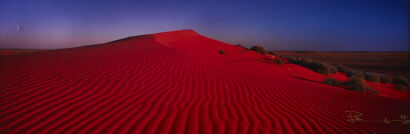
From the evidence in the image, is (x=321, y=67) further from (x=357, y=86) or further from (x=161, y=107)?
(x=161, y=107)

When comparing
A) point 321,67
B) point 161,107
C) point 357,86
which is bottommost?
point 357,86

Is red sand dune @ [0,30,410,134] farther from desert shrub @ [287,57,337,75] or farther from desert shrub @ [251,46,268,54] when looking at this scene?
desert shrub @ [251,46,268,54]

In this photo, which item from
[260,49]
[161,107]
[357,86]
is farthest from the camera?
[260,49]

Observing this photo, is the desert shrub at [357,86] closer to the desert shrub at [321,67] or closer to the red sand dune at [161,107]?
the red sand dune at [161,107]

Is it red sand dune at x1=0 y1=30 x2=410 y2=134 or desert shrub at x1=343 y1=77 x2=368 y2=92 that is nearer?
red sand dune at x1=0 y1=30 x2=410 y2=134

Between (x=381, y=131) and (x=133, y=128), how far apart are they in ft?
12.1

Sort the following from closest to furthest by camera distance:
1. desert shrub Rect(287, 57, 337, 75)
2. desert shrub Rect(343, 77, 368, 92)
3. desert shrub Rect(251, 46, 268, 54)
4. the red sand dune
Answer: the red sand dune → desert shrub Rect(343, 77, 368, 92) → desert shrub Rect(287, 57, 337, 75) → desert shrub Rect(251, 46, 268, 54)

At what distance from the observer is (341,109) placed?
12.6 feet

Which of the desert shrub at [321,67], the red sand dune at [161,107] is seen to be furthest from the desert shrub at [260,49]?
the red sand dune at [161,107]

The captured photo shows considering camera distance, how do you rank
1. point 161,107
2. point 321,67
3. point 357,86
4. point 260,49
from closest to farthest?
point 161,107, point 357,86, point 321,67, point 260,49

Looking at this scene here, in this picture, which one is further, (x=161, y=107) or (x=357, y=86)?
(x=357, y=86)

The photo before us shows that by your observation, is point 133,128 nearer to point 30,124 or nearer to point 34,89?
point 30,124

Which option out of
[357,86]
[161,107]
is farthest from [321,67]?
[161,107]

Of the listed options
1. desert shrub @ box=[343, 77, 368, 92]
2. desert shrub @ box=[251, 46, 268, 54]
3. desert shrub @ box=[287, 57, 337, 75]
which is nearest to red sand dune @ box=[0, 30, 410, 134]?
desert shrub @ box=[343, 77, 368, 92]
